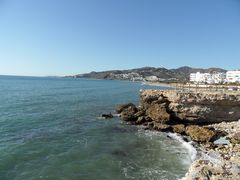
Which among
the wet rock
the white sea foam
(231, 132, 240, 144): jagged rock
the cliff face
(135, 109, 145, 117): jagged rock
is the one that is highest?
the cliff face

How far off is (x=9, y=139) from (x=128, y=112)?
58.7 feet

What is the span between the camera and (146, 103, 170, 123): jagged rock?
103 ft

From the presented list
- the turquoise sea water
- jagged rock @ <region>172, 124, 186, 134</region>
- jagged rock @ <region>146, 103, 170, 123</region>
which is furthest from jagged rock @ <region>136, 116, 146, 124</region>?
jagged rock @ <region>172, 124, 186, 134</region>

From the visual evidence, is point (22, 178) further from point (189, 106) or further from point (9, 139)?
point (189, 106)

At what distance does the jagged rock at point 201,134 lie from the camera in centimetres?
2428

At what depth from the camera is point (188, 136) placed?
27.0m

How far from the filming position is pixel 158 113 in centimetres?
3231

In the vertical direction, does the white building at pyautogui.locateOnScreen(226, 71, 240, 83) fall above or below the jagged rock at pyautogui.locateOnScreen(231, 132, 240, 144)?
above

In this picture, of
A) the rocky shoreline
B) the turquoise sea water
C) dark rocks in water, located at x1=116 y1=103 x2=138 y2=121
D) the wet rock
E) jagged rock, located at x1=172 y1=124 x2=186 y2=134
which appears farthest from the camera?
dark rocks in water, located at x1=116 y1=103 x2=138 y2=121

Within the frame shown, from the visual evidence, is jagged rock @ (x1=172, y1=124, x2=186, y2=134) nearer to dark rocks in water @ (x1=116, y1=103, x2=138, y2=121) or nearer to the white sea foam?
the white sea foam

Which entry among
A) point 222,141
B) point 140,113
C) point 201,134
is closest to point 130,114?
point 140,113

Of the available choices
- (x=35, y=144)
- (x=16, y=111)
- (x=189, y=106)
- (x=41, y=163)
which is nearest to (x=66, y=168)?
(x=41, y=163)

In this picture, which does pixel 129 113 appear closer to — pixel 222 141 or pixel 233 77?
pixel 222 141

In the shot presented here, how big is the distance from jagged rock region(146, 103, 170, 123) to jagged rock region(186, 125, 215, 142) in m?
4.54
